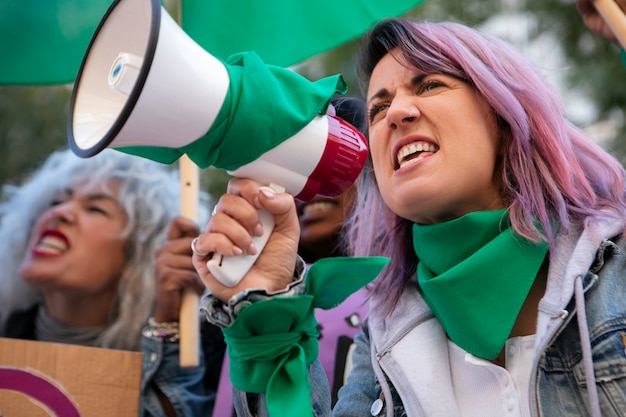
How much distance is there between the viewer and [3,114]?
639 cm

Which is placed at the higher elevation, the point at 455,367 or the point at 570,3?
the point at 570,3

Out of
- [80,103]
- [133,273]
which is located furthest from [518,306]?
[133,273]

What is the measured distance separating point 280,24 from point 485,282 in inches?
45.5

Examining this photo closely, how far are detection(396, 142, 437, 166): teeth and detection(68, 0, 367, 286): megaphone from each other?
23 cm

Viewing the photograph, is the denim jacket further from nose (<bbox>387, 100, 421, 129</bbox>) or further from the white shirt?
nose (<bbox>387, 100, 421, 129</bbox>)

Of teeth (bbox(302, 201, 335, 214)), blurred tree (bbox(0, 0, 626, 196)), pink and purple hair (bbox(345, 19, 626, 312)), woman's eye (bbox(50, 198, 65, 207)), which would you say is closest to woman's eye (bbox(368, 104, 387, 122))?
pink and purple hair (bbox(345, 19, 626, 312))

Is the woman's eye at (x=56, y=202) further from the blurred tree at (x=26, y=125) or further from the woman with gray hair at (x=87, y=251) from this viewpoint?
the blurred tree at (x=26, y=125)

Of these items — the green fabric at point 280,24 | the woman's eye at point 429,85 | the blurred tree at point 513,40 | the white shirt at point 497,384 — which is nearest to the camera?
the white shirt at point 497,384

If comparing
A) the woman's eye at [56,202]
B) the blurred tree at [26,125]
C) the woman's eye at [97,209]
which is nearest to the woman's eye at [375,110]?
the woman's eye at [97,209]

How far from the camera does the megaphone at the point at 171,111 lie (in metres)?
1.16

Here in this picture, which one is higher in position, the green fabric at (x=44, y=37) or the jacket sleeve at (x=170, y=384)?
the green fabric at (x=44, y=37)

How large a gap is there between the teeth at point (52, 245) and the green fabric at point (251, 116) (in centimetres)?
140

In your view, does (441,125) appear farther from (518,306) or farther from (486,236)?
(518,306)

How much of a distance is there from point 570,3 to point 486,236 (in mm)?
4943
